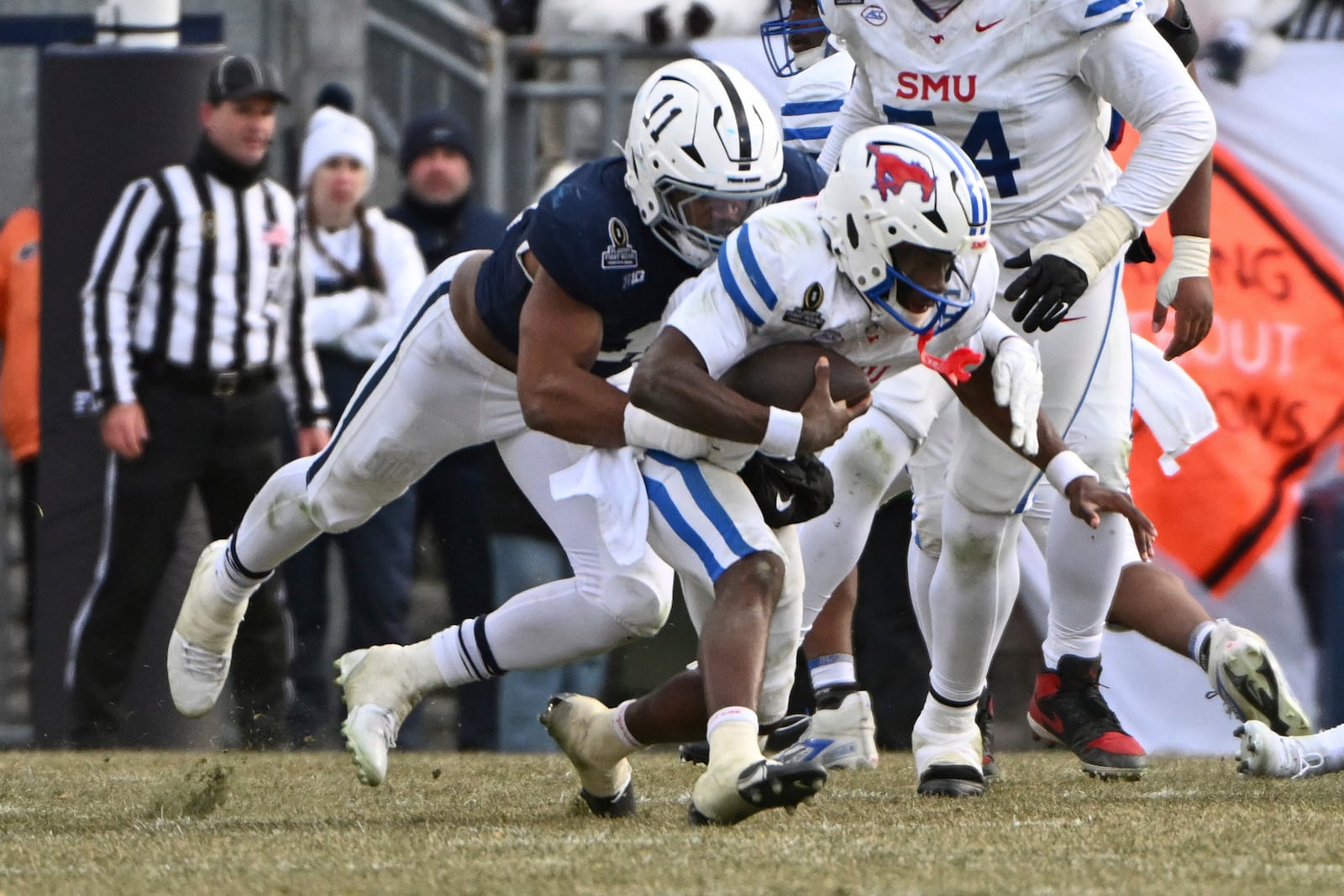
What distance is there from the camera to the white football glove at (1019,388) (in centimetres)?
410

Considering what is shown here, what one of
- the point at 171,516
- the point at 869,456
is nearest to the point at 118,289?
the point at 171,516

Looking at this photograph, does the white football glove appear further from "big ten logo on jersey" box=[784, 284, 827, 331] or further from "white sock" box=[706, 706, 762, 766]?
"white sock" box=[706, 706, 762, 766]

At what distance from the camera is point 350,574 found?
260 inches

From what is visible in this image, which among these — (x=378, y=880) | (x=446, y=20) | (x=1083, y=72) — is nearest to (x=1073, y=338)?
(x=1083, y=72)

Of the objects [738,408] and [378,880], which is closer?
[378,880]

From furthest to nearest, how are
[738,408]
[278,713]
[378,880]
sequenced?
[278,713] → [738,408] → [378,880]

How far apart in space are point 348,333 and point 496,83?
1100 millimetres

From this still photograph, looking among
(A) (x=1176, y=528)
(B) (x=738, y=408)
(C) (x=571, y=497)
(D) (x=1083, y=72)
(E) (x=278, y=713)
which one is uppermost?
(D) (x=1083, y=72)

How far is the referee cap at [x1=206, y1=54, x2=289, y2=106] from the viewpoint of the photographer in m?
6.43

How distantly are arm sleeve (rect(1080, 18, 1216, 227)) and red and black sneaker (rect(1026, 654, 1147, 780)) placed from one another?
3.72 feet

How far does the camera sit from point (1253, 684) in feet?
15.4

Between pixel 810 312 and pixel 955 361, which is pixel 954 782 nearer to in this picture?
pixel 955 361

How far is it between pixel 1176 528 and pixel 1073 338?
6.70ft

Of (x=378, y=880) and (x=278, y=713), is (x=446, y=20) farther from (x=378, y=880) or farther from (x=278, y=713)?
(x=378, y=880)
